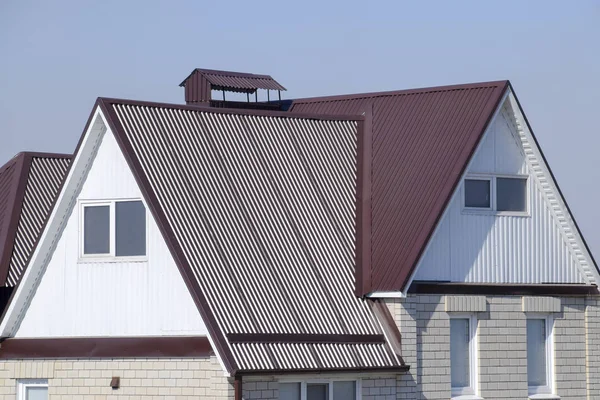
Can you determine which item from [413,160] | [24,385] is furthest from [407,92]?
[24,385]

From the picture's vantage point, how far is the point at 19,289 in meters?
29.5

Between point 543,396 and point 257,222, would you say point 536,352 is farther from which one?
point 257,222

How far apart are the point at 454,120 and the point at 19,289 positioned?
33.5 feet

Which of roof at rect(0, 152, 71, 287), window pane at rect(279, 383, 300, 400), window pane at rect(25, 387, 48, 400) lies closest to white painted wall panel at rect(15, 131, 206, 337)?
window pane at rect(25, 387, 48, 400)

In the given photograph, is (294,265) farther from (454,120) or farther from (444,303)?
(454,120)

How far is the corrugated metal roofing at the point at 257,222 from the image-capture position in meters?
27.4

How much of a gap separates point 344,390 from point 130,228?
17.8 feet

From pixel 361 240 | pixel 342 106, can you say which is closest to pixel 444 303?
pixel 361 240

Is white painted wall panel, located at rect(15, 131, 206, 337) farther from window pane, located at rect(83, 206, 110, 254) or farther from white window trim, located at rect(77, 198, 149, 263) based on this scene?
window pane, located at rect(83, 206, 110, 254)

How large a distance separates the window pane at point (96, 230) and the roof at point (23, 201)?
3.32m

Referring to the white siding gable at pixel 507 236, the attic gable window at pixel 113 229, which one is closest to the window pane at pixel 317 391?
the white siding gable at pixel 507 236

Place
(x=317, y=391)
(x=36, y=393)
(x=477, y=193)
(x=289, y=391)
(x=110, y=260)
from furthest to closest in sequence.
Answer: (x=477, y=193) → (x=36, y=393) → (x=110, y=260) → (x=317, y=391) → (x=289, y=391)

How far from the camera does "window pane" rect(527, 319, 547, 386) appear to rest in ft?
103

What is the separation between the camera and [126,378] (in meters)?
28.1
